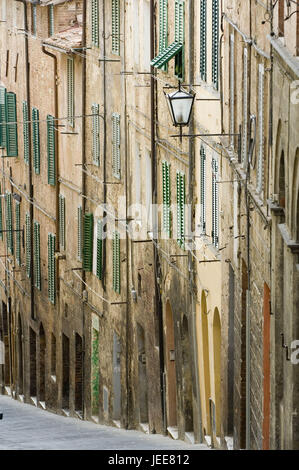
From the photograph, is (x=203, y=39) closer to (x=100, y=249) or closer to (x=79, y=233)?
(x=100, y=249)

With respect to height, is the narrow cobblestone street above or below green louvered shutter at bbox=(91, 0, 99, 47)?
below

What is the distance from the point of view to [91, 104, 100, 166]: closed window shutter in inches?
1337

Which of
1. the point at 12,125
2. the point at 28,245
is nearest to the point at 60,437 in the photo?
the point at 28,245

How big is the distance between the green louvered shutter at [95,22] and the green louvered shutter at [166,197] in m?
6.46

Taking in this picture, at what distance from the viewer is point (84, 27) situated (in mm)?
34906

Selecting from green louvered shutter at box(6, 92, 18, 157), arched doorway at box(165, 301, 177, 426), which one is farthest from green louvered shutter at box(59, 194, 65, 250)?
arched doorway at box(165, 301, 177, 426)

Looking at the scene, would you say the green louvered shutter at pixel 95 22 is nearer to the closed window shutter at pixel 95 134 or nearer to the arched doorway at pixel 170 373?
the closed window shutter at pixel 95 134

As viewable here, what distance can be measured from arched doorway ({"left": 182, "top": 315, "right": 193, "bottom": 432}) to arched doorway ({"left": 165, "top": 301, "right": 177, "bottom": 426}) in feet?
4.65

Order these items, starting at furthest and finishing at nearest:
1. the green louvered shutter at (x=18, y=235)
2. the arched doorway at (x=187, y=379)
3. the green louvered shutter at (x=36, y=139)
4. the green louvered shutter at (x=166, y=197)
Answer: the green louvered shutter at (x=18, y=235)
the green louvered shutter at (x=36, y=139)
the green louvered shutter at (x=166, y=197)
the arched doorway at (x=187, y=379)

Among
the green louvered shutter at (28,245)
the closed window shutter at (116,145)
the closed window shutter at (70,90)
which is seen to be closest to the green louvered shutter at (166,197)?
the closed window shutter at (116,145)

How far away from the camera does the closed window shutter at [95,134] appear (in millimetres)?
33969

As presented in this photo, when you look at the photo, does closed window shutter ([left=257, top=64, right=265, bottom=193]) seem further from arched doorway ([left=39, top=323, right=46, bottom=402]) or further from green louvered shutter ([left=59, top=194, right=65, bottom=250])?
arched doorway ([left=39, top=323, right=46, bottom=402])

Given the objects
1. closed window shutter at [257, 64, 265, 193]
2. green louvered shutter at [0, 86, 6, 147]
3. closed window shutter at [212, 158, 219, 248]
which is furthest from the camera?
green louvered shutter at [0, 86, 6, 147]

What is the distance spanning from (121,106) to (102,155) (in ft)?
5.75
